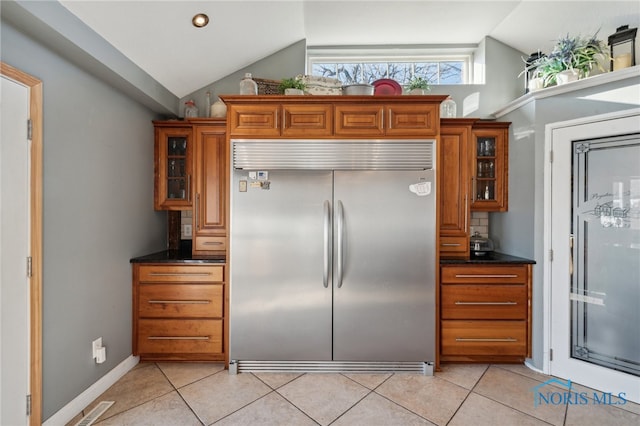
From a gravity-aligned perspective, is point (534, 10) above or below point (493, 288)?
above

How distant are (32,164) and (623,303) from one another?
3.96m

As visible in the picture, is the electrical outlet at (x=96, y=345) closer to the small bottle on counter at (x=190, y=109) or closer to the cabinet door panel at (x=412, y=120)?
the small bottle on counter at (x=190, y=109)

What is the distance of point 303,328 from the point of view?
2234 mm

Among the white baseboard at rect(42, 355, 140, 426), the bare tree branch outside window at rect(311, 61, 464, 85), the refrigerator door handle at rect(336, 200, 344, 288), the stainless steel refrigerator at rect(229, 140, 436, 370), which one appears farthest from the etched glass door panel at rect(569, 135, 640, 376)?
the white baseboard at rect(42, 355, 140, 426)

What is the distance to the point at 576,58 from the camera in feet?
7.32

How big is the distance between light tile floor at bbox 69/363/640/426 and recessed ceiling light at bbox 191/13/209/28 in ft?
9.15

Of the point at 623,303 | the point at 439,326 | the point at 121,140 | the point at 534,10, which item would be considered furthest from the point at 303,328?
the point at 534,10

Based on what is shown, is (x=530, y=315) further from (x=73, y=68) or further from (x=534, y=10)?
(x=73, y=68)

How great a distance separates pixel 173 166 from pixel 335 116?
170cm

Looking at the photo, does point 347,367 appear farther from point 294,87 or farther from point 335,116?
point 294,87

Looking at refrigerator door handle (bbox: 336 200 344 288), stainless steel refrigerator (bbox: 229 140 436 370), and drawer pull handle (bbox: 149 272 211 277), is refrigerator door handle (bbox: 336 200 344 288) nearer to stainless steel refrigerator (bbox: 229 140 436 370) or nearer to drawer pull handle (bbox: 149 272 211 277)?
stainless steel refrigerator (bbox: 229 140 436 370)

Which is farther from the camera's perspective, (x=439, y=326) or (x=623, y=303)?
(x=439, y=326)

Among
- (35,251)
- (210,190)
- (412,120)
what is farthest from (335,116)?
(35,251)

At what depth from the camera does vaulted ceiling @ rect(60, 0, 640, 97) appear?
1989 millimetres
